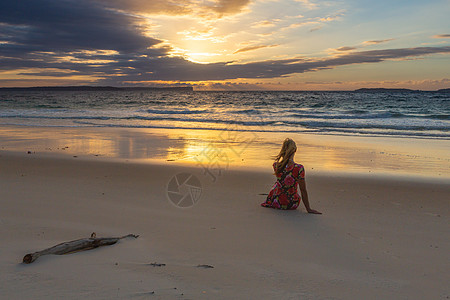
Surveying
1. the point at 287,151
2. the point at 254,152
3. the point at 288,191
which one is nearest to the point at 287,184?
the point at 288,191

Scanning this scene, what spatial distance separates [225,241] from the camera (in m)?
4.16

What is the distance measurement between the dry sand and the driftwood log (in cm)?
7

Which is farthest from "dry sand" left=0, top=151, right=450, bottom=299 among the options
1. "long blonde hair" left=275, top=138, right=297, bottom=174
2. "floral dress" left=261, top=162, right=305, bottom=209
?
"long blonde hair" left=275, top=138, right=297, bottom=174

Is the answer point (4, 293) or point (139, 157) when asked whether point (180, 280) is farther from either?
point (139, 157)

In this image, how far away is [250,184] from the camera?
23.6ft

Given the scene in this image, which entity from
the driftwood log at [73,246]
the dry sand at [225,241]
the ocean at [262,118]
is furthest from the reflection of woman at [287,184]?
the ocean at [262,118]

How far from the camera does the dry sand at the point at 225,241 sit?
3080 millimetres

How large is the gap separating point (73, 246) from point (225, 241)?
169 cm

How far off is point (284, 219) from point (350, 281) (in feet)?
6.17

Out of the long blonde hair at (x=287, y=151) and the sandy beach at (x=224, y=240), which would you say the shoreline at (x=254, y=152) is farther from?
the long blonde hair at (x=287, y=151)

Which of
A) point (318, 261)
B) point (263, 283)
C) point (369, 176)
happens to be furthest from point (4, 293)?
point (369, 176)

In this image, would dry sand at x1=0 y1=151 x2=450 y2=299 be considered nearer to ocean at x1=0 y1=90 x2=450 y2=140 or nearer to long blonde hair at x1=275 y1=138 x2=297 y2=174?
long blonde hair at x1=275 y1=138 x2=297 y2=174

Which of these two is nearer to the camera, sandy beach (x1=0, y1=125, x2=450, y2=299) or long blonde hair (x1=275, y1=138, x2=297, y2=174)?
sandy beach (x1=0, y1=125, x2=450, y2=299)

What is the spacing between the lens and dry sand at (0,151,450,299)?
308cm
